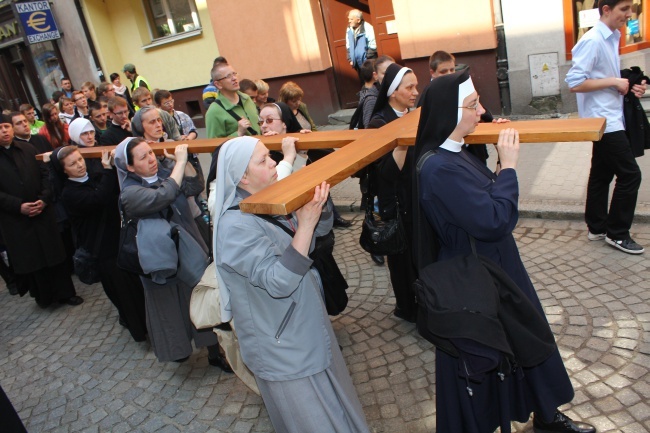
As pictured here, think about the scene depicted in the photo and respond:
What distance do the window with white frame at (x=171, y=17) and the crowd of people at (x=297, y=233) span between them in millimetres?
8317

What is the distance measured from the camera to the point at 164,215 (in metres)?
3.81

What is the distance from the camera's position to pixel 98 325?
17.6 feet

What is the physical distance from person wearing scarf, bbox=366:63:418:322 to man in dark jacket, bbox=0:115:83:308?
369 cm

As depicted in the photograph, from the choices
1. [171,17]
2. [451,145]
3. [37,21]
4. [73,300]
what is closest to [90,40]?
[37,21]

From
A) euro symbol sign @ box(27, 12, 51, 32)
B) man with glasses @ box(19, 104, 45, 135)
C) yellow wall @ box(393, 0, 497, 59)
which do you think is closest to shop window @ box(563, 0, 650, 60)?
yellow wall @ box(393, 0, 497, 59)

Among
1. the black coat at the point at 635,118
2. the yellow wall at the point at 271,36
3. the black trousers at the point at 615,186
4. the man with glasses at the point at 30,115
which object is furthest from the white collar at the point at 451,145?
the yellow wall at the point at 271,36

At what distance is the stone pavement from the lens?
10.9 ft

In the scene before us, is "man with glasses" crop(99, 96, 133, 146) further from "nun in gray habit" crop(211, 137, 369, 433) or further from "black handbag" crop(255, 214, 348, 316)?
"nun in gray habit" crop(211, 137, 369, 433)

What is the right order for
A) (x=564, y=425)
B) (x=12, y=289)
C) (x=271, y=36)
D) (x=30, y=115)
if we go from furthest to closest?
1. (x=271, y=36)
2. (x=30, y=115)
3. (x=12, y=289)
4. (x=564, y=425)

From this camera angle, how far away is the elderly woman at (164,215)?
12.0ft

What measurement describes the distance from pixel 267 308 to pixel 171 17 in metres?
12.8

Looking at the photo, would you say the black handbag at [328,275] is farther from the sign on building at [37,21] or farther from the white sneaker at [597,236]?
the sign on building at [37,21]

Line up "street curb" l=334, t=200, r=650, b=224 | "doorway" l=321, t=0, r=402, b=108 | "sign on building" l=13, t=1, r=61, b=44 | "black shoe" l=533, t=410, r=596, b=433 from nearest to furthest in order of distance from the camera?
1. "black shoe" l=533, t=410, r=596, b=433
2. "street curb" l=334, t=200, r=650, b=224
3. "doorway" l=321, t=0, r=402, b=108
4. "sign on building" l=13, t=1, r=61, b=44

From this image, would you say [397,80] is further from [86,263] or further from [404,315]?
[86,263]
